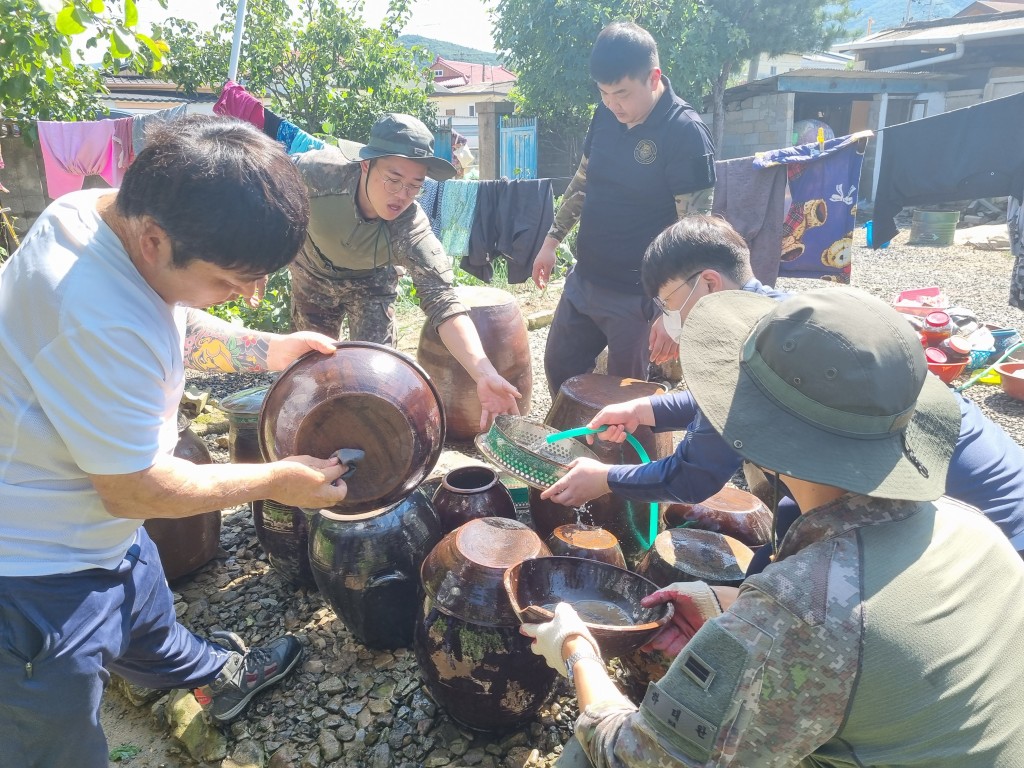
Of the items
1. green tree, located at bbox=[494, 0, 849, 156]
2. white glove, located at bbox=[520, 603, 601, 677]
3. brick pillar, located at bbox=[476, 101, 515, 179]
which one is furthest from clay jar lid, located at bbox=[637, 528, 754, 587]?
brick pillar, located at bbox=[476, 101, 515, 179]

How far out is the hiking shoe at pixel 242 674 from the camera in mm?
2383

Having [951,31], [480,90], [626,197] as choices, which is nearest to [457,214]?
[626,197]

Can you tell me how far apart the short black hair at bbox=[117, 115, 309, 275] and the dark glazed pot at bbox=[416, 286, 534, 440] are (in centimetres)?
291

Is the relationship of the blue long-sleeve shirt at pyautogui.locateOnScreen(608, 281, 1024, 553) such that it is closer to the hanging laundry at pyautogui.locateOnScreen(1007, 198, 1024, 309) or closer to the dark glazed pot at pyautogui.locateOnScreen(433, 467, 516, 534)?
the dark glazed pot at pyautogui.locateOnScreen(433, 467, 516, 534)

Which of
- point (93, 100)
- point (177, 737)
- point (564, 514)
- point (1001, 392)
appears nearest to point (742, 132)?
point (1001, 392)

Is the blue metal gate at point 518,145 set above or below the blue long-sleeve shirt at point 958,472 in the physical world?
above

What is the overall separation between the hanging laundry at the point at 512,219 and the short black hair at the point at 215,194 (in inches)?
211

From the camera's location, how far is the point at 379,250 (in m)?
3.61

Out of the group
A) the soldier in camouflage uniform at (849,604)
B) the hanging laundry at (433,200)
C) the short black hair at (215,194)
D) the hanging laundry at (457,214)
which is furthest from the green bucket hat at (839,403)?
the hanging laundry at (433,200)

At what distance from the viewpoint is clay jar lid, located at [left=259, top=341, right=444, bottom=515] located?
2117 millimetres

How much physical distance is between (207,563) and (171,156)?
2.46m

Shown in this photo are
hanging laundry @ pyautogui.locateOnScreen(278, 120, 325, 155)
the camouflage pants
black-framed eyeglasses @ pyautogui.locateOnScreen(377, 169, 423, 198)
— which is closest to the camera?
black-framed eyeglasses @ pyautogui.locateOnScreen(377, 169, 423, 198)

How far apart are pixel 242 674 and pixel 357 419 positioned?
1.06m

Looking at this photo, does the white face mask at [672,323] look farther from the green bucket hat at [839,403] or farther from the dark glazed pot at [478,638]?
the green bucket hat at [839,403]
